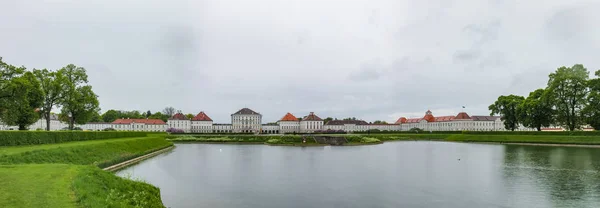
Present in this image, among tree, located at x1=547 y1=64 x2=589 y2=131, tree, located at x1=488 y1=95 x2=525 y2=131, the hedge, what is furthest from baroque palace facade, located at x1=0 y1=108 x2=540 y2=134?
the hedge

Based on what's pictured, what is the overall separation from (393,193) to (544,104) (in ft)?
167

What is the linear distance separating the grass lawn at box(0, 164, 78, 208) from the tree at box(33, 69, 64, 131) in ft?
100.0

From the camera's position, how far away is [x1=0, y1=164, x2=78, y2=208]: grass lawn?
29.5ft

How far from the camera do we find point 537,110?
A: 5703 cm

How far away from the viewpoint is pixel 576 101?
170 ft

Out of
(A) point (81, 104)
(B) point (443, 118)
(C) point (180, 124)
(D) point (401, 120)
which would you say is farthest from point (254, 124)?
(A) point (81, 104)

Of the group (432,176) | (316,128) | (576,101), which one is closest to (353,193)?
(432,176)

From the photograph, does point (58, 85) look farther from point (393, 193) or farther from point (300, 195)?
point (393, 193)

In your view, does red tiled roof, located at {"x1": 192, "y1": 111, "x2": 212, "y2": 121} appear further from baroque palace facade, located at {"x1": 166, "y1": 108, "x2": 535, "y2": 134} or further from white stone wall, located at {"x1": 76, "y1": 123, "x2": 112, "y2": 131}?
white stone wall, located at {"x1": 76, "y1": 123, "x2": 112, "y2": 131}

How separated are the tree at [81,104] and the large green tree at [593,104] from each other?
6561 centimetres

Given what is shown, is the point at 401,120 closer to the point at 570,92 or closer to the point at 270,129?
the point at 270,129

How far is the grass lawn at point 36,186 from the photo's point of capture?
8.98 metres

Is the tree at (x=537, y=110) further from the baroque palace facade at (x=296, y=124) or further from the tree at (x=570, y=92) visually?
the baroque palace facade at (x=296, y=124)

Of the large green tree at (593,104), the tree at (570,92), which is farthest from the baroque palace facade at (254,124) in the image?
the large green tree at (593,104)
